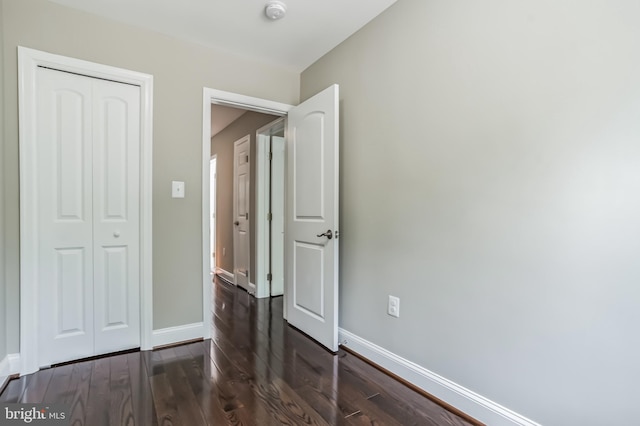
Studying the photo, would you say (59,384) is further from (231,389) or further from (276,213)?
(276,213)

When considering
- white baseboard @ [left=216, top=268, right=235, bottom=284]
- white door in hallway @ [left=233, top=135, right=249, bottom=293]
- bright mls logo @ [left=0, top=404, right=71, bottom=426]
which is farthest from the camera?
white baseboard @ [left=216, top=268, right=235, bottom=284]

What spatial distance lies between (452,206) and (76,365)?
8.43 feet

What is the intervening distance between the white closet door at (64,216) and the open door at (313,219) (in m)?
1.49

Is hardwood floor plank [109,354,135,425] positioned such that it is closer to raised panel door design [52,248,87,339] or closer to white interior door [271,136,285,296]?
raised panel door design [52,248,87,339]

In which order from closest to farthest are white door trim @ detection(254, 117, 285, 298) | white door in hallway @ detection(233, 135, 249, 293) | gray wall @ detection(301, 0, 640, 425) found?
1. gray wall @ detection(301, 0, 640, 425)
2. white door trim @ detection(254, 117, 285, 298)
3. white door in hallway @ detection(233, 135, 249, 293)

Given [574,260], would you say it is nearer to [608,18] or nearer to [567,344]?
[567,344]

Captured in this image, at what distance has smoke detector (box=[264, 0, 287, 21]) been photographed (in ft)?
6.73

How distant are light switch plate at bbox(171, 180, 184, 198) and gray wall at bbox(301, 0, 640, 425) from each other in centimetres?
142

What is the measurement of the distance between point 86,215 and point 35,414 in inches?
46.0

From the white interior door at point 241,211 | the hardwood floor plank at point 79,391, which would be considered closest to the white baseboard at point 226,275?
the white interior door at point 241,211

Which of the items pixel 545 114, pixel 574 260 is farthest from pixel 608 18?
pixel 574 260

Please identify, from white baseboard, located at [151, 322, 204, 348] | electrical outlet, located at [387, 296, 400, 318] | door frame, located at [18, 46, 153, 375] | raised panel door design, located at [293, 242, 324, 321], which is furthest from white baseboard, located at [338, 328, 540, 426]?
door frame, located at [18, 46, 153, 375]

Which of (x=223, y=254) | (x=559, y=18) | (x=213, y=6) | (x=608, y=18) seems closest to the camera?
(x=608, y=18)

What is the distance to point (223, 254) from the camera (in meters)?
4.98
